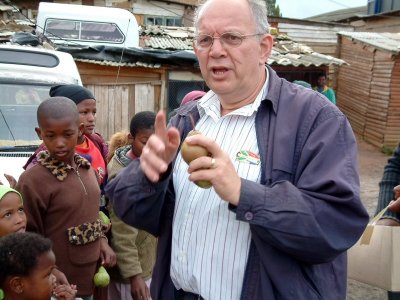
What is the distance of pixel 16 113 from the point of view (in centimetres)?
447

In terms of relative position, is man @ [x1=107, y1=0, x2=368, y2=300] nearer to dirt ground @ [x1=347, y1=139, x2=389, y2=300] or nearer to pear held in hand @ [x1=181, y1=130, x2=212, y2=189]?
pear held in hand @ [x1=181, y1=130, x2=212, y2=189]

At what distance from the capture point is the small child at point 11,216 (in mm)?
2484

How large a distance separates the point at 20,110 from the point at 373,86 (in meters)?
13.1

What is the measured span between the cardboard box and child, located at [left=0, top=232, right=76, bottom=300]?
176cm

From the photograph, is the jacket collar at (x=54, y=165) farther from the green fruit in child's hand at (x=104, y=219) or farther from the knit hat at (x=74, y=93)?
the knit hat at (x=74, y=93)

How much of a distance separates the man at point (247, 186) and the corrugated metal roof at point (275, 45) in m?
9.83

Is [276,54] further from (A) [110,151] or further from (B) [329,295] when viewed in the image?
(B) [329,295]

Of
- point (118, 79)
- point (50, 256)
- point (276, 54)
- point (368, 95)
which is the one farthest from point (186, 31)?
point (50, 256)

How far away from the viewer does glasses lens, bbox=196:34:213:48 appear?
190 cm

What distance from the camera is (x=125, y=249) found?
10.7ft

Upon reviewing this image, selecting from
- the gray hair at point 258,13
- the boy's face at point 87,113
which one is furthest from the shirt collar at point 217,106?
the boy's face at point 87,113

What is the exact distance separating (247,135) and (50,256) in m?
1.18

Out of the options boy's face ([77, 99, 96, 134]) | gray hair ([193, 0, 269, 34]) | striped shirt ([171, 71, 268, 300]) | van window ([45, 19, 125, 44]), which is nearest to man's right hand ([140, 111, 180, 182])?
striped shirt ([171, 71, 268, 300])

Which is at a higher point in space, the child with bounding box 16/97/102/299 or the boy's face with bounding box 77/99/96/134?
the boy's face with bounding box 77/99/96/134
